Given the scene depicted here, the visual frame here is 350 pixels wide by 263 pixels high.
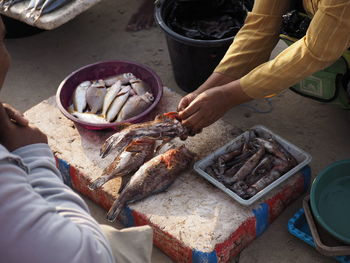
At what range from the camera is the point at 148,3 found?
602 cm

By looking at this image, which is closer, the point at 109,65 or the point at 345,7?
the point at 345,7

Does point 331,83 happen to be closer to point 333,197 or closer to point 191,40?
point 333,197

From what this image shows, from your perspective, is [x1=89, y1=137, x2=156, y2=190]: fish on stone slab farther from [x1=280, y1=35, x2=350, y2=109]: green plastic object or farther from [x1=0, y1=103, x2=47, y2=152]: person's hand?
[x1=280, y1=35, x2=350, y2=109]: green plastic object

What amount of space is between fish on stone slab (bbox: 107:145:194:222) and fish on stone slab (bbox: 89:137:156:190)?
8cm

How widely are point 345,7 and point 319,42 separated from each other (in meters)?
0.24

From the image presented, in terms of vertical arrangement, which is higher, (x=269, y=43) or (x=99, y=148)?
(x=269, y=43)

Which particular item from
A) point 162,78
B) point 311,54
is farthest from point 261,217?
point 162,78

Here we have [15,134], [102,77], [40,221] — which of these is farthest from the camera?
[102,77]

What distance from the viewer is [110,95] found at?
3908mm

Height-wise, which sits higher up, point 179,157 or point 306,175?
point 179,157

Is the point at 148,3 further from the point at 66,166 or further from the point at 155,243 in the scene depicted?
the point at 155,243

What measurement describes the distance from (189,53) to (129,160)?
1.33 metres

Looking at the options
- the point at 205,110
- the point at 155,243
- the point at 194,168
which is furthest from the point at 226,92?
A: the point at 155,243

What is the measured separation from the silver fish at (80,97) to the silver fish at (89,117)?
11 cm
